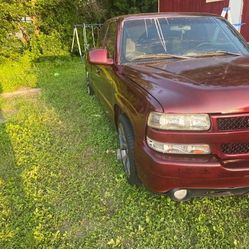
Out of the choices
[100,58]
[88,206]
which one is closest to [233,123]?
[88,206]

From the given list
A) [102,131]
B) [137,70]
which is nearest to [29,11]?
[102,131]

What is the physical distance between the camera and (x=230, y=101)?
243 cm

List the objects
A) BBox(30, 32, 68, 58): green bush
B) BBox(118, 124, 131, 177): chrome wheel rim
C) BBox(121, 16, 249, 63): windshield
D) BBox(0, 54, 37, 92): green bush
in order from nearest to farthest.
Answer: BBox(118, 124, 131, 177): chrome wheel rim, BBox(121, 16, 249, 63): windshield, BBox(0, 54, 37, 92): green bush, BBox(30, 32, 68, 58): green bush

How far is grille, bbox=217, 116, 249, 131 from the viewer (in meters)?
2.44

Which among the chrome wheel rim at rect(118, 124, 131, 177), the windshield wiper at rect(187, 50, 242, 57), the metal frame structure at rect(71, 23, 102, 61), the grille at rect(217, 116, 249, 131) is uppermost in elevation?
the windshield wiper at rect(187, 50, 242, 57)

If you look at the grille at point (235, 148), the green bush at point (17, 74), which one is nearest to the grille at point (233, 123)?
the grille at point (235, 148)

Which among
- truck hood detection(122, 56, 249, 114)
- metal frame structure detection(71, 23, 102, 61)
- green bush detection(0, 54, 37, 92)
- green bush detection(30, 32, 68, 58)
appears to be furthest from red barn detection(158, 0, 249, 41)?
truck hood detection(122, 56, 249, 114)

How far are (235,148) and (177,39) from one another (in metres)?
1.85

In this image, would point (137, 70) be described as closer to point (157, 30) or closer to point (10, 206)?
point (157, 30)

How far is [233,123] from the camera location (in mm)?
2453

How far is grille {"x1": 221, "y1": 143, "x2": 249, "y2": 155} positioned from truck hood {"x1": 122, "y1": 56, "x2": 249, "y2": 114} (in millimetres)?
278

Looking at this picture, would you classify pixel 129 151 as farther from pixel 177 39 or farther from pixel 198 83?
pixel 177 39

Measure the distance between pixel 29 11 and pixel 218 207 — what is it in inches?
414

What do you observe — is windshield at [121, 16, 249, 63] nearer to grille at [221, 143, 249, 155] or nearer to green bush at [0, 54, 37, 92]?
grille at [221, 143, 249, 155]
